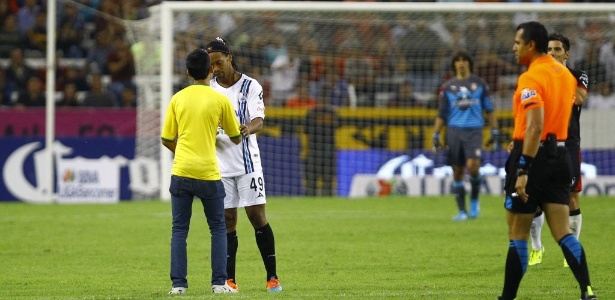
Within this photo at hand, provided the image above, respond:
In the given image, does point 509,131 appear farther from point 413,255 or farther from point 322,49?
point 413,255

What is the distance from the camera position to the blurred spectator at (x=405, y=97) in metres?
23.7

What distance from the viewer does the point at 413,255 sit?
12.9 meters

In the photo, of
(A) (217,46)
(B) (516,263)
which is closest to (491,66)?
(A) (217,46)

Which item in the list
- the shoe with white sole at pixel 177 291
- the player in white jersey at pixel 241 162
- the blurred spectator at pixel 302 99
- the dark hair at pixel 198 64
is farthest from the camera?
the blurred spectator at pixel 302 99

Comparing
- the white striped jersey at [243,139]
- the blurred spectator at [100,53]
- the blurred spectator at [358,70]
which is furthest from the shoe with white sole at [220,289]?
the blurred spectator at [100,53]

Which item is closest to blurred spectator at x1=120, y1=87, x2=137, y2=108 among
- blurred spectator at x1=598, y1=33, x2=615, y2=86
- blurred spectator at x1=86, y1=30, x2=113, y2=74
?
blurred spectator at x1=86, y1=30, x2=113, y2=74

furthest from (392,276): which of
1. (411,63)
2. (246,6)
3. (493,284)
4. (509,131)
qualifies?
(411,63)

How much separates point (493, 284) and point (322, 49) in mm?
14726

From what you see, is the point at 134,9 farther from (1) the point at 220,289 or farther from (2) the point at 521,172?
(2) the point at 521,172

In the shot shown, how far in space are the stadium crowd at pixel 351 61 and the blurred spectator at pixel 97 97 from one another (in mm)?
20

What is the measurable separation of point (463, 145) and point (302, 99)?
22.5 feet

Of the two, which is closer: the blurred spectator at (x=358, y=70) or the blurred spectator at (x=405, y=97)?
the blurred spectator at (x=405, y=97)

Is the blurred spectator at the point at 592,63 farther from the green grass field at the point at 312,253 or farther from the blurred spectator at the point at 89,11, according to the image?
the blurred spectator at the point at 89,11

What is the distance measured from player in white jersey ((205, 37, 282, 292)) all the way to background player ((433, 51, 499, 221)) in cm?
795
